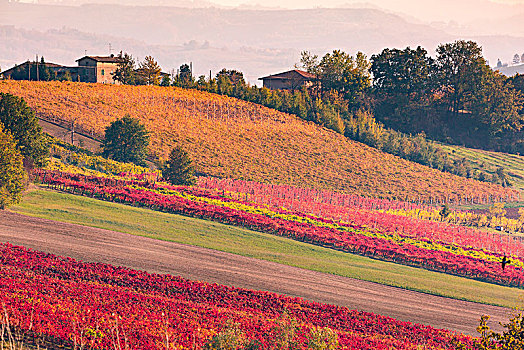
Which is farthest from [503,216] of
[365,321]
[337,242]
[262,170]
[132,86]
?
[132,86]

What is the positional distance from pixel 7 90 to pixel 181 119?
91.9 ft

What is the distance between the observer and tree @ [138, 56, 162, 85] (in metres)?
132

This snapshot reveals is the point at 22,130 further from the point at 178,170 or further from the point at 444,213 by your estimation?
the point at 444,213

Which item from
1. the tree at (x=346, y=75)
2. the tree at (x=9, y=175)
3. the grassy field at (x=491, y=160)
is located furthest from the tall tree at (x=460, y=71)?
the tree at (x=9, y=175)

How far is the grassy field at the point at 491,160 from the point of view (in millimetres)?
121194

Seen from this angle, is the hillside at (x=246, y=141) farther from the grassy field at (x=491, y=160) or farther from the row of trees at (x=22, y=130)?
the row of trees at (x=22, y=130)

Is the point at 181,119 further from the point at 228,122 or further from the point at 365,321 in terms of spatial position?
the point at 365,321

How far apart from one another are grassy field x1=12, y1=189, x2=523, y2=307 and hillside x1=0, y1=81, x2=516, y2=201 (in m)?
34.9

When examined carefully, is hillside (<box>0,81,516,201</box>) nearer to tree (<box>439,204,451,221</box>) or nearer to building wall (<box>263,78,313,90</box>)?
tree (<box>439,204,451,221</box>)

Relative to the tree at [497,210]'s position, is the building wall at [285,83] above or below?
above

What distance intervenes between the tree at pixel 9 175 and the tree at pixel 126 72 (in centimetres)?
7887

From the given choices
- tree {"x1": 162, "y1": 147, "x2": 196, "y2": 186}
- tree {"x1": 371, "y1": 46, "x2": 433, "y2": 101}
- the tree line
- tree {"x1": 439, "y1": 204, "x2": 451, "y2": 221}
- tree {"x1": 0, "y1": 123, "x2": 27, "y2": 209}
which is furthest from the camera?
tree {"x1": 371, "y1": 46, "x2": 433, "y2": 101}

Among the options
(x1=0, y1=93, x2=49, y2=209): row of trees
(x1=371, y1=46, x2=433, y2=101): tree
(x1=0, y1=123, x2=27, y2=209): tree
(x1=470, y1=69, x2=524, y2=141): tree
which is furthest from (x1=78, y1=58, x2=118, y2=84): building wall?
(x1=0, y1=123, x2=27, y2=209): tree

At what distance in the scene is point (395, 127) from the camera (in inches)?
5502
